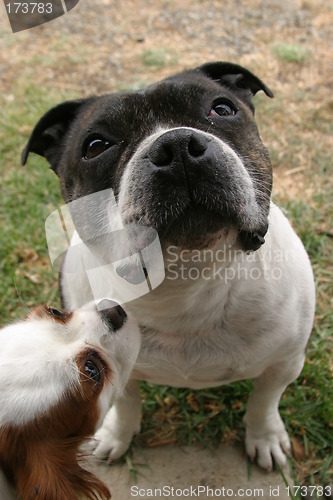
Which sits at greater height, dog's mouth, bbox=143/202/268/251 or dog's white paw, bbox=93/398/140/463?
dog's mouth, bbox=143/202/268/251

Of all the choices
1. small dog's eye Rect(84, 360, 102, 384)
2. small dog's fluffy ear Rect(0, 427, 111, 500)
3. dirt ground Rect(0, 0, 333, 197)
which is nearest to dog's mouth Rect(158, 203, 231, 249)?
small dog's eye Rect(84, 360, 102, 384)

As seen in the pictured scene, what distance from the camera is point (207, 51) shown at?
5.70 metres

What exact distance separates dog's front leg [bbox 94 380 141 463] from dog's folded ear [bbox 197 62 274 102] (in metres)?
1.66

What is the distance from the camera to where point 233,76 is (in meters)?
2.66

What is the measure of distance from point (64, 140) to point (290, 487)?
2.12 m

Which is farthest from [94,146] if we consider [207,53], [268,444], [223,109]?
[207,53]

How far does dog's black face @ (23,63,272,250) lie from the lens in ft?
5.91

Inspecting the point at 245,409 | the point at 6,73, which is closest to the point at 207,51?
the point at 6,73

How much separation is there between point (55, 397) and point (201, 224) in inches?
33.0

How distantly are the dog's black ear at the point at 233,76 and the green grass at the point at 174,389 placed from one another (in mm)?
1468

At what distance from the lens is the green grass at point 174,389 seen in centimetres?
310

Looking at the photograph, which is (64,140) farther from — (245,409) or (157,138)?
(245,409)

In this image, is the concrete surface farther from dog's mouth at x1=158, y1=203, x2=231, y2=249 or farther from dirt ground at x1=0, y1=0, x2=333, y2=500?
dirt ground at x1=0, y1=0, x2=333, y2=500

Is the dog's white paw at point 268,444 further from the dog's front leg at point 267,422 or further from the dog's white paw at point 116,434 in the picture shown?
the dog's white paw at point 116,434
